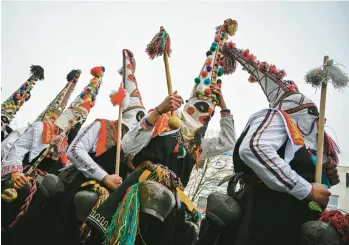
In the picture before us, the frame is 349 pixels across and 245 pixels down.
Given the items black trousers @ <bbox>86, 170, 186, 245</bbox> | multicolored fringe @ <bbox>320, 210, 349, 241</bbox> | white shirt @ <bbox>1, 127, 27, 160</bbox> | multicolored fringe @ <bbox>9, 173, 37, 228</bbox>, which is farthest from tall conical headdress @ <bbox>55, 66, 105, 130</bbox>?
multicolored fringe @ <bbox>320, 210, 349, 241</bbox>

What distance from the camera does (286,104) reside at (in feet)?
9.88

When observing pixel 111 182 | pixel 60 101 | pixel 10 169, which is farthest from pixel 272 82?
pixel 60 101

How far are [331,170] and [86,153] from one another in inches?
90.5

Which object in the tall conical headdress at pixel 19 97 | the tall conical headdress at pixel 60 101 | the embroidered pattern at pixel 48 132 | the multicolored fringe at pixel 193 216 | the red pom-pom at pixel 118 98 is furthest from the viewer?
the tall conical headdress at pixel 19 97

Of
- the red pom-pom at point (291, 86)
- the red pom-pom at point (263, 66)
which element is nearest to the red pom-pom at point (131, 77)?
the red pom-pom at point (263, 66)

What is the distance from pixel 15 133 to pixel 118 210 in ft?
13.6

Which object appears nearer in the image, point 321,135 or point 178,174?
point 321,135

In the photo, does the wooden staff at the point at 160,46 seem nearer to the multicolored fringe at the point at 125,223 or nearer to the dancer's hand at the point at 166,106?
the dancer's hand at the point at 166,106

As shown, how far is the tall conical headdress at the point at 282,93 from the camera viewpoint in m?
2.85

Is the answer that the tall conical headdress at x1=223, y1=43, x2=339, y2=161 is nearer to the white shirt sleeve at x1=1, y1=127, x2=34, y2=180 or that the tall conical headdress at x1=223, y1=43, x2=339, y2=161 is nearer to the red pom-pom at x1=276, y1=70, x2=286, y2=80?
the red pom-pom at x1=276, y1=70, x2=286, y2=80

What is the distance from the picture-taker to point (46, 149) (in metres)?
4.70

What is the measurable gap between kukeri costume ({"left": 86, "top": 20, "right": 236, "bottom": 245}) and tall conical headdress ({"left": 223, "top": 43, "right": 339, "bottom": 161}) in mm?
330

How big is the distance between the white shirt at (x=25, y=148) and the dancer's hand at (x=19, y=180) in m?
0.22

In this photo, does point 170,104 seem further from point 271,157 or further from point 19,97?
point 19,97
